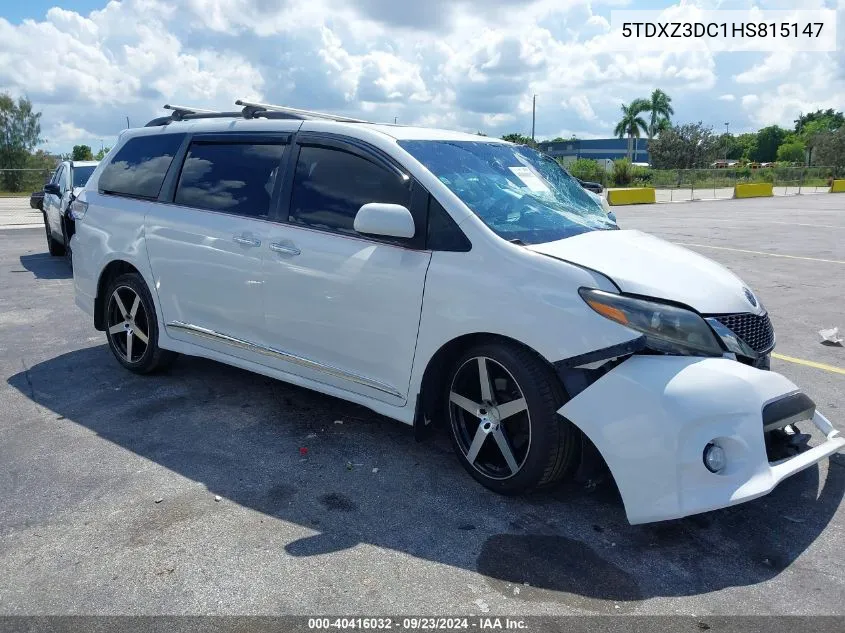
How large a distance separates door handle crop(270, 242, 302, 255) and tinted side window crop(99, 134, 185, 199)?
1454 mm

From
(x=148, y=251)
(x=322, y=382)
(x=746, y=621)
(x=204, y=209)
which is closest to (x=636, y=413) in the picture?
(x=746, y=621)

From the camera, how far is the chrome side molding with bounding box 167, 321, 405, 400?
395cm

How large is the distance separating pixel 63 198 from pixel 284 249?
27.9 ft

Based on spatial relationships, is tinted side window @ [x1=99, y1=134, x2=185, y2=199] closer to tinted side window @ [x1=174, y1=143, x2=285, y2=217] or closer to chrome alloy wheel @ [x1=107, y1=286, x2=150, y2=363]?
tinted side window @ [x1=174, y1=143, x2=285, y2=217]

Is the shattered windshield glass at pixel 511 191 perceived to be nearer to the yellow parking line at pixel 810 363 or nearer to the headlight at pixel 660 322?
the headlight at pixel 660 322

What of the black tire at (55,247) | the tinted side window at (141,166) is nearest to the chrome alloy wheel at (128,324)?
the tinted side window at (141,166)

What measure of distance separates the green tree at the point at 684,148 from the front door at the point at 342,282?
73180 millimetres

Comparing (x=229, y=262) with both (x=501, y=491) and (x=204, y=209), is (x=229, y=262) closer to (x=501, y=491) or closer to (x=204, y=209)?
(x=204, y=209)

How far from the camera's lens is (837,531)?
3289 mm

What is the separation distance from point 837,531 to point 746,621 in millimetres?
934

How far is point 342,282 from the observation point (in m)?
3.97

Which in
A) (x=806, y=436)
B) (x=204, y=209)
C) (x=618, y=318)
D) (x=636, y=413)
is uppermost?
(x=204, y=209)

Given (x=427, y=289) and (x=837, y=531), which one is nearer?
(x=837, y=531)

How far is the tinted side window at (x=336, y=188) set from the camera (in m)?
3.96
